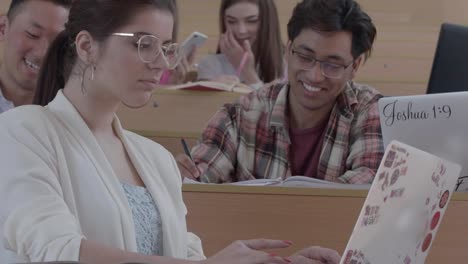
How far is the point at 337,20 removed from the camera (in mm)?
2738

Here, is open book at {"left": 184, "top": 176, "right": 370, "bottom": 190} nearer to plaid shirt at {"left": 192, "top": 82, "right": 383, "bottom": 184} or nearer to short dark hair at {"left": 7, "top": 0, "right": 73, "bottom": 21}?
plaid shirt at {"left": 192, "top": 82, "right": 383, "bottom": 184}

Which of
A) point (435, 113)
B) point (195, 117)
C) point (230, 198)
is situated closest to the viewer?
point (435, 113)

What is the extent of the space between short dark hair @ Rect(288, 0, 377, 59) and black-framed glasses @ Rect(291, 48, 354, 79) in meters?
0.05

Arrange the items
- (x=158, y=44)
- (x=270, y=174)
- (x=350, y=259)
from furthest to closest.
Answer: (x=270, y=174) → (x=158, y=44) → (x=350, y=259)

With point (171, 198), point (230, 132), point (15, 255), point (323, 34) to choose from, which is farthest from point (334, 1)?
point (15, 255)

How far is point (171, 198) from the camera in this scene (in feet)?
6.20

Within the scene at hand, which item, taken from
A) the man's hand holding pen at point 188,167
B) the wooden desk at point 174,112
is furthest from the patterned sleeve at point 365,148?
the wooden desk at point 174,112

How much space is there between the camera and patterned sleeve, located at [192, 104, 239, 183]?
2684 mm

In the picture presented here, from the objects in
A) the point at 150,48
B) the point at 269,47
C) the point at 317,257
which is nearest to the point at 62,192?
the point at 150,48

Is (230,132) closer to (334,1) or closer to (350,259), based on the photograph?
(334,1)

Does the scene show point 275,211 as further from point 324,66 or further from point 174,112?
point 174,112

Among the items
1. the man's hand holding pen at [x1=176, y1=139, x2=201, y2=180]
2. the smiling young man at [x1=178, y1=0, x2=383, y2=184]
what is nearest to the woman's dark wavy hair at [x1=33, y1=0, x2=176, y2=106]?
the man's hand holding pen at [x1=176, y1=139, x2=201, y2=180]

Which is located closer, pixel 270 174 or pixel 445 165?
pixel 445 165

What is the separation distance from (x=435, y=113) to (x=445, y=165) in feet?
2.44
